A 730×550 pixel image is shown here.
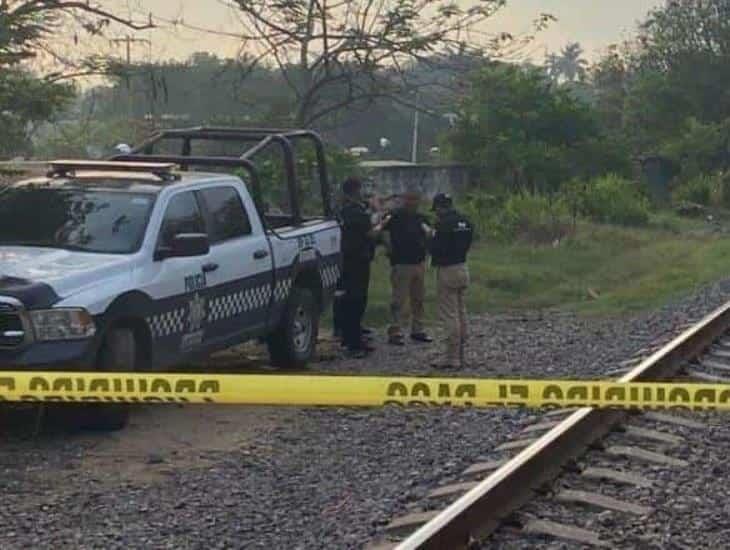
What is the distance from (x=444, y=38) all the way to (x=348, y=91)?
187 cm

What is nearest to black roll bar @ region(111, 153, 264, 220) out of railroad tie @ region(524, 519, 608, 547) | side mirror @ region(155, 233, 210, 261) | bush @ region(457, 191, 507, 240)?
side mirror @ region(155, 233, 210, 261)

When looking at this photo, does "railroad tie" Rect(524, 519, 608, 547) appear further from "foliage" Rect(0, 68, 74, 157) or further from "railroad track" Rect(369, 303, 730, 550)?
"foliage" Rect(0, 68, 74, 157)

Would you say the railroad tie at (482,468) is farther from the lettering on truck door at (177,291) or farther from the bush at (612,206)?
the bush at (612,206)

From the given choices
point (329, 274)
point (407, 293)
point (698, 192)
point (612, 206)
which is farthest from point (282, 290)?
point (698, 192)

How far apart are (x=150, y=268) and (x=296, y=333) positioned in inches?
117

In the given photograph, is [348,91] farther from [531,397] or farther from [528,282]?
[531,397]

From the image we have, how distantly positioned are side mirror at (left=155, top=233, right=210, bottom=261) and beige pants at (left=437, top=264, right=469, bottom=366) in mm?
3130

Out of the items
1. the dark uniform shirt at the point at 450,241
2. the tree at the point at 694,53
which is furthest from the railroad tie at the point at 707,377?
the tree at the point at 694,53

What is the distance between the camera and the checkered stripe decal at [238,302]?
10602 millimetres

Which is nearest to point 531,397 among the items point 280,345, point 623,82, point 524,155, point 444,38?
point 280,345

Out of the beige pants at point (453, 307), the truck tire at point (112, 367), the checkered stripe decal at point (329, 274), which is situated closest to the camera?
the truck tire at point (112, 367)

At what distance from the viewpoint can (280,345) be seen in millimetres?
12320

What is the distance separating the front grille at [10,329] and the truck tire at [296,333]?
3.76 metres

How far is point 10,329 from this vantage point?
8.67m
